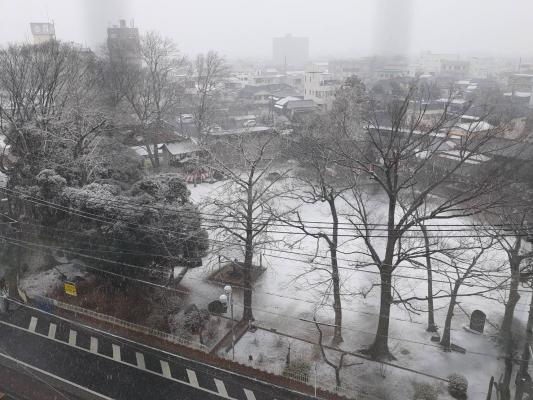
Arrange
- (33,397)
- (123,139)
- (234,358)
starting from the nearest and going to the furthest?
(33,397)
(234,358)
(123,139)

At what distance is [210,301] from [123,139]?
14562mm

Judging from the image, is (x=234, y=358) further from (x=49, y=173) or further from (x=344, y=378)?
(x=49, y=173)

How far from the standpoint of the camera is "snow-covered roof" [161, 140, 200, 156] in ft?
77.1

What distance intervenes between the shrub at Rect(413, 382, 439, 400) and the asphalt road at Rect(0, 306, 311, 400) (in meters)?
2.24

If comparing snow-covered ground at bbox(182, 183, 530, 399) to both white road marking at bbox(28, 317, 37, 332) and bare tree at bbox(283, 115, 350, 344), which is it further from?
white road marking at bbox(28, 317, 37, 332)

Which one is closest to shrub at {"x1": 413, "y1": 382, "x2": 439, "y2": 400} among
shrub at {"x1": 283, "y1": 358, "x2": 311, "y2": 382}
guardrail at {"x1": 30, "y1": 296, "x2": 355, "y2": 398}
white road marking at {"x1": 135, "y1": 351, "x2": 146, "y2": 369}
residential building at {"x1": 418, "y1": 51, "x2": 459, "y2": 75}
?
guardrail at {"x1": 30, "y1": 296, "x2": 355, "y2": 398}

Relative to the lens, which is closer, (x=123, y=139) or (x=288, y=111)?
(x=123, y=139)

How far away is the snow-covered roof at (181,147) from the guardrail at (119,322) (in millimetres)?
12707

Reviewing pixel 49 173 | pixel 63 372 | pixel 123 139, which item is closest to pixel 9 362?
pixel 63 372

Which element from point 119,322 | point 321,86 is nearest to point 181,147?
point 119,322

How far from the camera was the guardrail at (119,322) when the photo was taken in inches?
396

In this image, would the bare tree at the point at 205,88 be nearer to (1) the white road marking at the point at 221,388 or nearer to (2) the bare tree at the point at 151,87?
(2) the bare tree at the point at 151,87

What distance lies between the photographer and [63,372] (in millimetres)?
9273

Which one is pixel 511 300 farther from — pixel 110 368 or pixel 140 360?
pixel 110 368
